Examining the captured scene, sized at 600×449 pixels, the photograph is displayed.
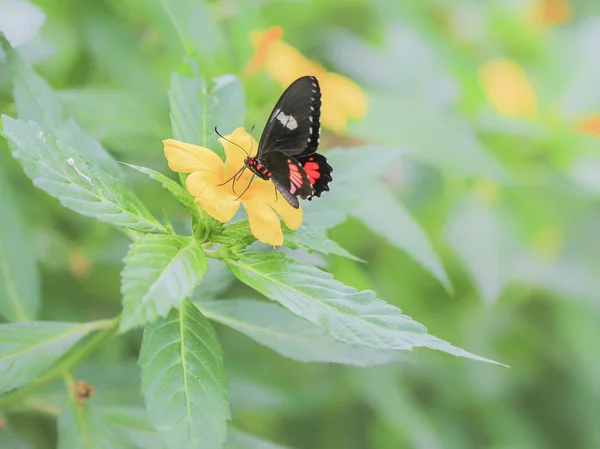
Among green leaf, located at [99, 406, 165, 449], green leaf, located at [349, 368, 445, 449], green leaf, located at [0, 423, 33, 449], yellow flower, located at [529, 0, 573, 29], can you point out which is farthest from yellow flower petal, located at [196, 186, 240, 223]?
yellow flower, located at [529, 0, 573, 29]

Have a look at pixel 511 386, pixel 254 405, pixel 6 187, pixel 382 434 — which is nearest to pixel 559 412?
pixel 511 386

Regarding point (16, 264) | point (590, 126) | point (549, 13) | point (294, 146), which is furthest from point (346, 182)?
point (549, 13)

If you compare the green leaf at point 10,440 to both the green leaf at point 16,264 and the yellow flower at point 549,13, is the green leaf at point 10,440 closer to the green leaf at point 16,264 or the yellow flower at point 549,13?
the green leaf at point 16,264

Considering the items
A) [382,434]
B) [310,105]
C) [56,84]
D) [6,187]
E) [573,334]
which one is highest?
[310,105]

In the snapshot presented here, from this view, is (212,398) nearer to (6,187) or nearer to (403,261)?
(6,187)

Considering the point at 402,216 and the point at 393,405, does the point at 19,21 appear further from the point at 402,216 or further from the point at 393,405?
the point at 393,405
